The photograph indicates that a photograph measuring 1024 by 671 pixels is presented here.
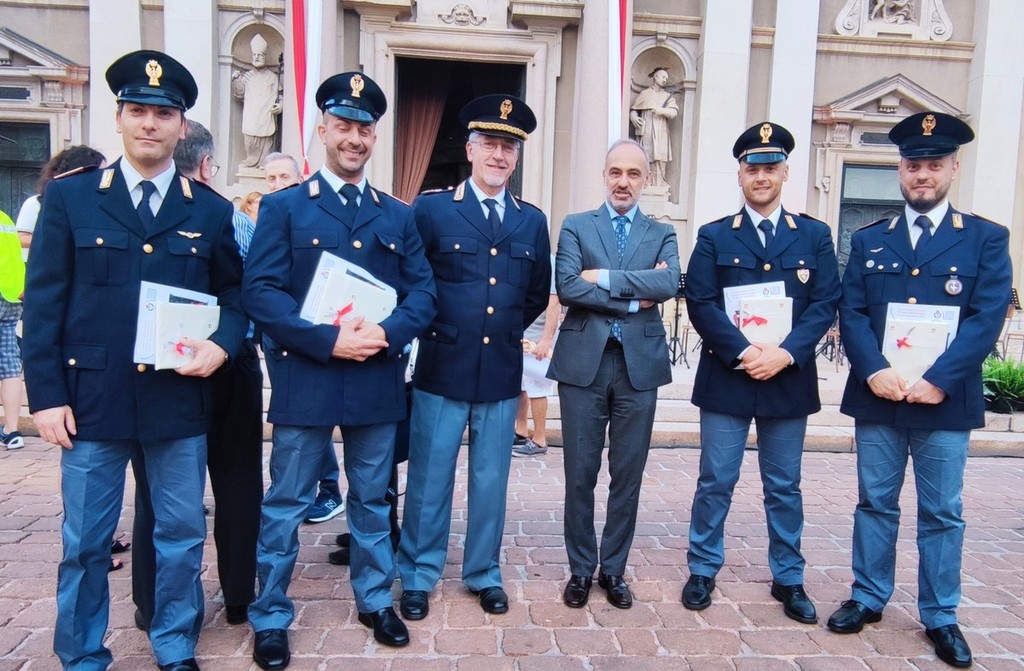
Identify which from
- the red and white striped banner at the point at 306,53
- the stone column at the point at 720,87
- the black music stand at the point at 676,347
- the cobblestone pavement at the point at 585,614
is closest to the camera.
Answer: the cobblestone pavement at the point at 585,614

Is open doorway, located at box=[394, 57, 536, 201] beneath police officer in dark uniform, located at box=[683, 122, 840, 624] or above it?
above

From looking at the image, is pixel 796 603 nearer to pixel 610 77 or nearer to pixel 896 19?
pixel 610 77

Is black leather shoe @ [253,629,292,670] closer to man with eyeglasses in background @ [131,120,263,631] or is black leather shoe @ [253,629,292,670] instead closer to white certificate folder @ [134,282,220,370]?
man with eyeglasses in background @ [131,120,263,631]

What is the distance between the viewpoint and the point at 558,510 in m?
5.23

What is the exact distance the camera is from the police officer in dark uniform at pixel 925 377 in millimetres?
3322

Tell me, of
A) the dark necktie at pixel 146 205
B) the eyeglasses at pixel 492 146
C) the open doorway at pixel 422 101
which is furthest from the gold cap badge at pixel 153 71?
the open doorway at pixel 422 101

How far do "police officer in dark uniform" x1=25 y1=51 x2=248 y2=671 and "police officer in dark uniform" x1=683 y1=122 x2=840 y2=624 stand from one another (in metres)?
2.35

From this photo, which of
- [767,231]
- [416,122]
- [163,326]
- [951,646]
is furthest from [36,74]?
[951,646]

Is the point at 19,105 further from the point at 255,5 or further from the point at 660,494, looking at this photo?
the point at 660,494

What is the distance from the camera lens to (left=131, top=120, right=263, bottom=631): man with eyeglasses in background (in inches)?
128

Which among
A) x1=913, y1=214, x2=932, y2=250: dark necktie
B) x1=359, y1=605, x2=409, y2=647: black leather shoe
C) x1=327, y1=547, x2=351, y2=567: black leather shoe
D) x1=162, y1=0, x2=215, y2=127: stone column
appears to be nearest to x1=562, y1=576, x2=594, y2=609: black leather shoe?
x1=359, y1=605, x2=409, y2=647: black leather shoe

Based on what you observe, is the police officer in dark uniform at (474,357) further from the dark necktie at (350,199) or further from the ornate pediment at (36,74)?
the ornate pediment at (36,74)

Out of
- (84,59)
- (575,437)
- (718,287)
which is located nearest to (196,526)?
(575,437)

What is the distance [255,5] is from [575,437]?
34.4ft
